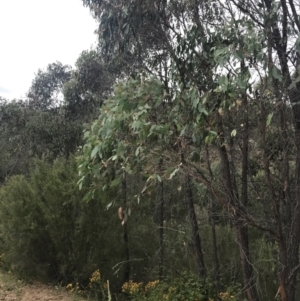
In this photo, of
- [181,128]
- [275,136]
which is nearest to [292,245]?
[275,136]

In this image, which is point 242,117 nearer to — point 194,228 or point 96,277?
point 194,228

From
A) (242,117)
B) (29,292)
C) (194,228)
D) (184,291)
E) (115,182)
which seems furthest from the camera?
(29,292)

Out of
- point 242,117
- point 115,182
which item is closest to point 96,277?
point 115,182

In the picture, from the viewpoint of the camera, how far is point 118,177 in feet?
11.4

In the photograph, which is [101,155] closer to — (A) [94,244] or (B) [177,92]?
(B) [177,92]

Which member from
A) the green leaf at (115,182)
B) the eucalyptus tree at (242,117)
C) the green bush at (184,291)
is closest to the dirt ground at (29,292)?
the green bush at (184,291)

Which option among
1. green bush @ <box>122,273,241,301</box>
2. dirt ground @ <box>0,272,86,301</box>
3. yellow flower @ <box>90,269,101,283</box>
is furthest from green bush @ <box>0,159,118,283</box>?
green bush @ <box>122,273,241,301</box>

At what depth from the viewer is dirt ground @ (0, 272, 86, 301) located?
21.2 ft

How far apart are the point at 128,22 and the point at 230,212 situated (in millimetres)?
2432

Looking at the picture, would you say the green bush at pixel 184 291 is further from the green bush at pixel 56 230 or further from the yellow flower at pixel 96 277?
the green bush at pixel 56 230

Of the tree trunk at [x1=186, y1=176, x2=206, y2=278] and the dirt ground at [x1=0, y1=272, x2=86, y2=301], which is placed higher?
the tree trunk at [x1=186, y1=176, x2=206, y2=278]

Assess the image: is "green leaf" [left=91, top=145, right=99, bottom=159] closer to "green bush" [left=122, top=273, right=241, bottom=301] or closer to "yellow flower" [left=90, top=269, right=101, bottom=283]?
"green bush" [left=122, top=273, right=241, bottom=301]

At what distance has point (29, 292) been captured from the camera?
684cm

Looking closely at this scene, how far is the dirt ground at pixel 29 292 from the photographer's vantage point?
645 centimetres
